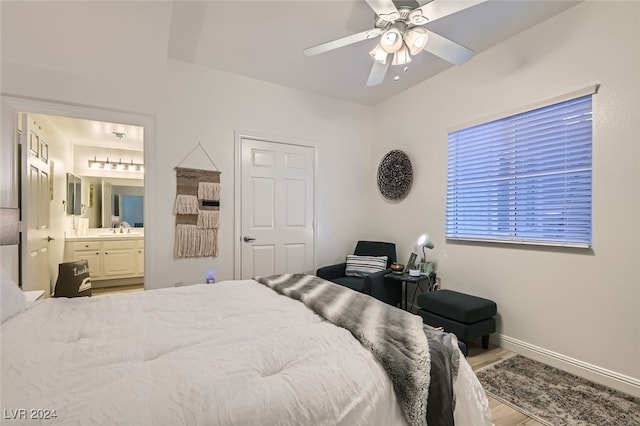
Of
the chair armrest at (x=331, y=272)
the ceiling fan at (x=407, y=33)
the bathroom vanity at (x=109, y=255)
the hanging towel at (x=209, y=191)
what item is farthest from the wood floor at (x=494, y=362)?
the bathroom vanity at (x=109, y=255)

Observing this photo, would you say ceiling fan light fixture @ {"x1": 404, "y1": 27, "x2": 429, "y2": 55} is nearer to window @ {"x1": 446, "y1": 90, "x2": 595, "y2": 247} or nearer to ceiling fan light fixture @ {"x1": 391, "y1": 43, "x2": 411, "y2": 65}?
ceiling fan light fixture @ {"x1": 391, "y1": 43, "x2": 411, "y2": 65}

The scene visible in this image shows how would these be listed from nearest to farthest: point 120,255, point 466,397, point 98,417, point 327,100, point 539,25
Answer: point 98,417 → point 466,397 → point 539,25 → point 327,100 → point 120,255

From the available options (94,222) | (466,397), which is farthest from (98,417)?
(94,222)

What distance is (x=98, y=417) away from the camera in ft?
2.45

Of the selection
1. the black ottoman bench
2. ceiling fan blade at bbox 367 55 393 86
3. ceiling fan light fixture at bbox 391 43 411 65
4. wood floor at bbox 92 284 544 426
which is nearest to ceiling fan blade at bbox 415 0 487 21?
ceiling fan light fixture at bbox 391 43 411 65

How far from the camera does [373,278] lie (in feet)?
10.5

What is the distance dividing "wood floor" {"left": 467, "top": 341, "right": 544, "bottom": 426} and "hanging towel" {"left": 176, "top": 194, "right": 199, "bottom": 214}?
3.04 m

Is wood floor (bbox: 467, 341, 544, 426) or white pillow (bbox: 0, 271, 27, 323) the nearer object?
white pillow (bbox: 0, 271, 27, 323)

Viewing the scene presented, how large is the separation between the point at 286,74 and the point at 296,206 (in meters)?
1.60

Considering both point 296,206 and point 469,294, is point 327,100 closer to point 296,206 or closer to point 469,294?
point 296,206

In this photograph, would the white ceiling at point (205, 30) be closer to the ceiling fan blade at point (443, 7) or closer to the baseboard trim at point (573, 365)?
the ceiling fan blade at point (443, 7)

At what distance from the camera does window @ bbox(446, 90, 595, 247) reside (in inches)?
91.5

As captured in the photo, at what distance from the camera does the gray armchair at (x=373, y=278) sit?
126 inches

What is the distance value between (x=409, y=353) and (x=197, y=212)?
277cm
